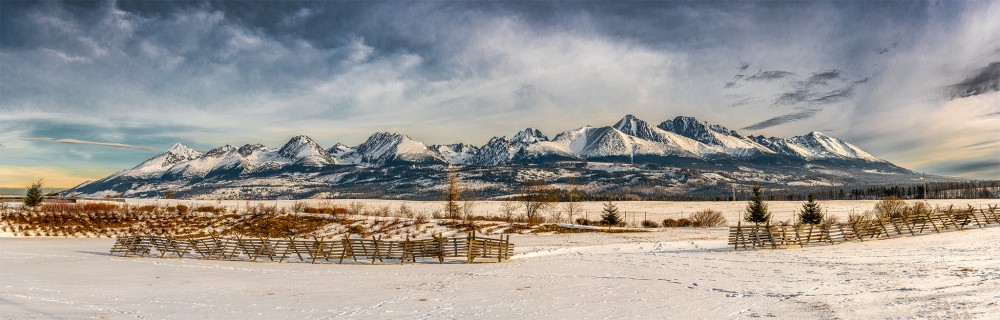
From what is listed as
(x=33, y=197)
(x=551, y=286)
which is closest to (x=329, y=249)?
(x=551, y=286)

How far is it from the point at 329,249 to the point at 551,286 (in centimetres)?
1588

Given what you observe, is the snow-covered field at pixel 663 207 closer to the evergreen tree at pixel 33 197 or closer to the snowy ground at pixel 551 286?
the evergreen tree at pixel 33 197

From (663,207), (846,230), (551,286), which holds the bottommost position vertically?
(551,286)

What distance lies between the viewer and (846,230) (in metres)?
38.4

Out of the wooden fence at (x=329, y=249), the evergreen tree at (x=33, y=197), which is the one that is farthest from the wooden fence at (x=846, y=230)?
the evergreen tree at (x=33, y=197)

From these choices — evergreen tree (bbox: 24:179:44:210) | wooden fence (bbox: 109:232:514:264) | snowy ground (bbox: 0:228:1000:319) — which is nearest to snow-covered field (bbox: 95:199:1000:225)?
evergreen tree (bbox: 24:179:44:210)

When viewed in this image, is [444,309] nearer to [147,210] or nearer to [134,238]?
[134,238]

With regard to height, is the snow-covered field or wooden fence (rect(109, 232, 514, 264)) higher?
the snow-covered field

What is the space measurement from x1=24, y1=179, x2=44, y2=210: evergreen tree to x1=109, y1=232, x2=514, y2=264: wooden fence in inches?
1213

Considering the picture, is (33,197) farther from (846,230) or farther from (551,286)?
(846,230)

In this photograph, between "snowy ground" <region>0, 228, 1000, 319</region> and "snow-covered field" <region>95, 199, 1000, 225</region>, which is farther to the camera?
"snow-covered field" <region>95, 199, 1000, 225</region>

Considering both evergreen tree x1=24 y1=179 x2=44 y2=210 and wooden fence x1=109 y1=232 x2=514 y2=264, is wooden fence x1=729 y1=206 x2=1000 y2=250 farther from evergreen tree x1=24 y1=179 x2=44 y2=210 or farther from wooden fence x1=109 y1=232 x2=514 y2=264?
evergreen tree x1=24 y1=179 x2=44 y2=210

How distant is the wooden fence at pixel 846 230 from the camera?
1399 inches

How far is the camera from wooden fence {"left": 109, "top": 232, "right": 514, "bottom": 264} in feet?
105
